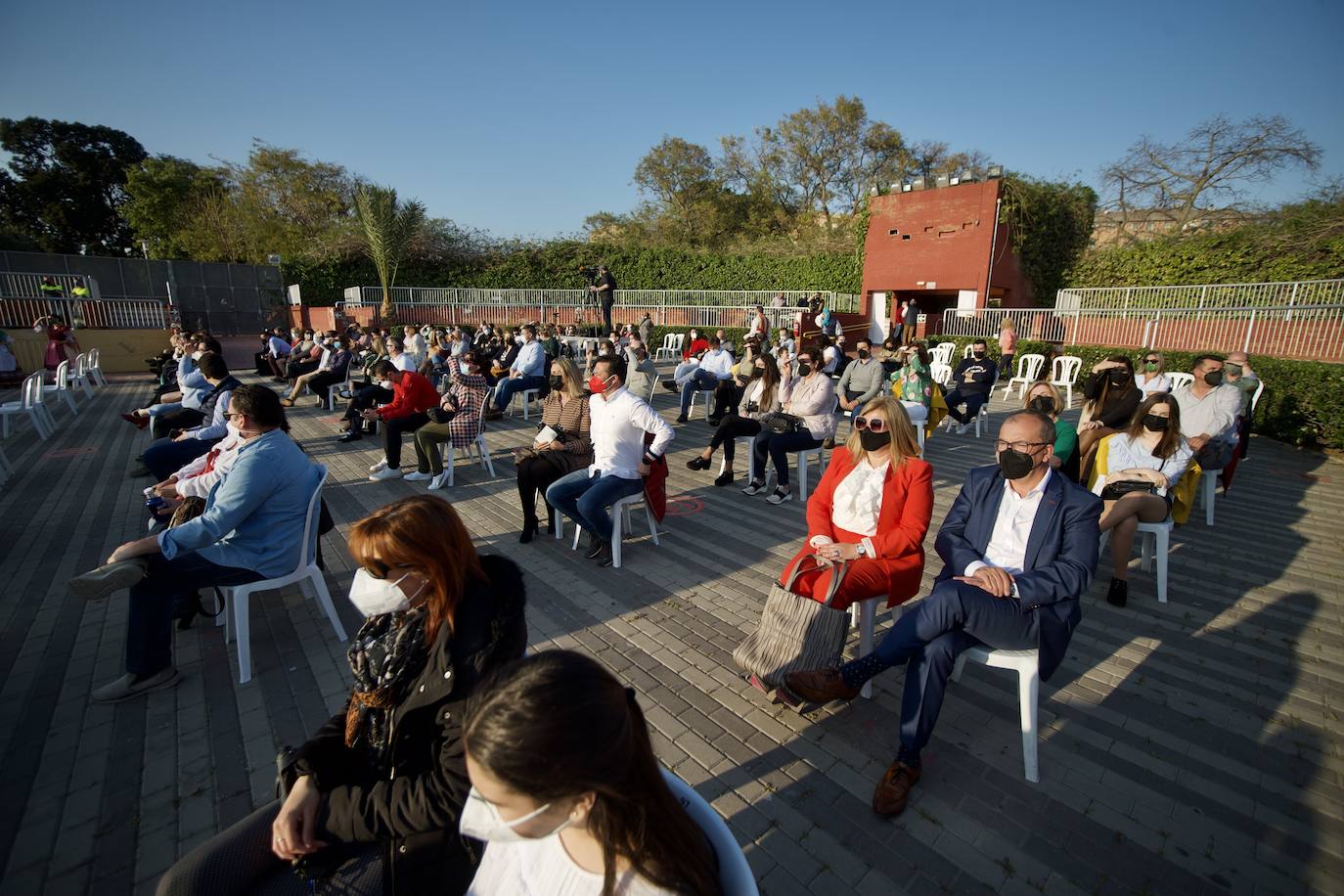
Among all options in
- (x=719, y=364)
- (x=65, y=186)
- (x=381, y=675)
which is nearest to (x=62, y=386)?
(x=719, y=364)

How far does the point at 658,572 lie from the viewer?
4613 millimetres

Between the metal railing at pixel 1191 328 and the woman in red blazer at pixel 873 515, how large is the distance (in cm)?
1186

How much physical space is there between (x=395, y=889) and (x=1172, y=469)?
5426 mm

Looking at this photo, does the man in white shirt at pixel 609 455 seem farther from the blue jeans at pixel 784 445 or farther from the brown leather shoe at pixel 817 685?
the brown leather shoe at pixel 817 685

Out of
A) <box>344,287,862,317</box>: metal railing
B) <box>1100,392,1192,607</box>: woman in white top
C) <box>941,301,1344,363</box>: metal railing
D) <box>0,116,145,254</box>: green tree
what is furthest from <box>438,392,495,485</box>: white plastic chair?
<box>0,116,145,254</box>: green tree

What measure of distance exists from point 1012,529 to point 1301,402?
389 inches

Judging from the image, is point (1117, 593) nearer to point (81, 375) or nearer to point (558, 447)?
Answer: point (558, 447)

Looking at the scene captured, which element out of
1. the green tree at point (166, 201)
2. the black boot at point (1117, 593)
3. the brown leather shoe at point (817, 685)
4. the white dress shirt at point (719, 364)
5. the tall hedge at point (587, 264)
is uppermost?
the green tree at point (166, 201)

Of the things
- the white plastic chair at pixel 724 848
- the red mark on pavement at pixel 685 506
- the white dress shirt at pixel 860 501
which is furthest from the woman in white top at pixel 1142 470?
the white plastic chair at pixel 724 848

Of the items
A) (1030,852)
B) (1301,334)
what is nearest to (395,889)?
(1030,852)

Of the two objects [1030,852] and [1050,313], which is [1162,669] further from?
[1050,313]

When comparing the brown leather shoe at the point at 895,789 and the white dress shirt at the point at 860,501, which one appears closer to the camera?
the brown leather shoe at the point at 895,789

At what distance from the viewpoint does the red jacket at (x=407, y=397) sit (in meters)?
7.19

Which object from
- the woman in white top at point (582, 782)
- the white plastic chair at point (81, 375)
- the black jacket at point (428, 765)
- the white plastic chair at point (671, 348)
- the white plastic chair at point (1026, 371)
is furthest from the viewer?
the white plastic chair at point (671, 348)
